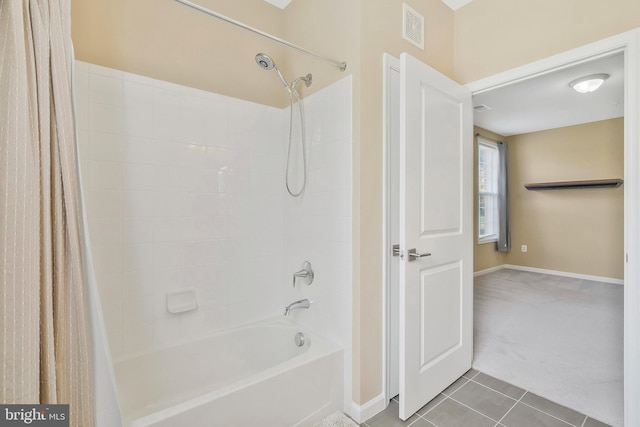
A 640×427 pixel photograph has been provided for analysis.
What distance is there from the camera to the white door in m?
1.54

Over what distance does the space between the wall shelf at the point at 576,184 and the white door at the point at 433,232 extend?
3.89 metres

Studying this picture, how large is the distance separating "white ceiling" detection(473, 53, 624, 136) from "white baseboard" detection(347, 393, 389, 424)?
2.69 meters

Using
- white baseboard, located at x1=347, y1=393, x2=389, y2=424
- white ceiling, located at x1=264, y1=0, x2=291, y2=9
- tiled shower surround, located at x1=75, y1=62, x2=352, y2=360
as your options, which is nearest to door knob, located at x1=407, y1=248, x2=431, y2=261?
tiled shower surround, located at x1=75, y1=62, x2=352, y2=360

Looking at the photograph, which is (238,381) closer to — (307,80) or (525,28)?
(307,80)

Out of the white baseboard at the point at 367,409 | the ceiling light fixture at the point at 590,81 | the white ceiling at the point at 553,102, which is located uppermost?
the white ceiling at the point at 553,102

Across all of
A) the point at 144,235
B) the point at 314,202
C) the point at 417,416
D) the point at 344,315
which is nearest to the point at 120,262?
the point at 144,235

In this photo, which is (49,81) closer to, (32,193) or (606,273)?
(32,193)

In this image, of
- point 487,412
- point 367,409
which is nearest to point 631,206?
point 487,412

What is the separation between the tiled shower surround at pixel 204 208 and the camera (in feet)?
5.15

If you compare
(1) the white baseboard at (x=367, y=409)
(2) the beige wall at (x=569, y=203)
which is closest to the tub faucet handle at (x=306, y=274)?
(1) the white baseboard at (x=367, y=409)

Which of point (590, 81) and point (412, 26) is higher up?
point (590, 81)

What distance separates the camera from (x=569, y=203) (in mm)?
4898

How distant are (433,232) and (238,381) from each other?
137 centimetres

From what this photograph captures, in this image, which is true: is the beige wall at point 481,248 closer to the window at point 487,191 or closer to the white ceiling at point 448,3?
the window at point 487,191
